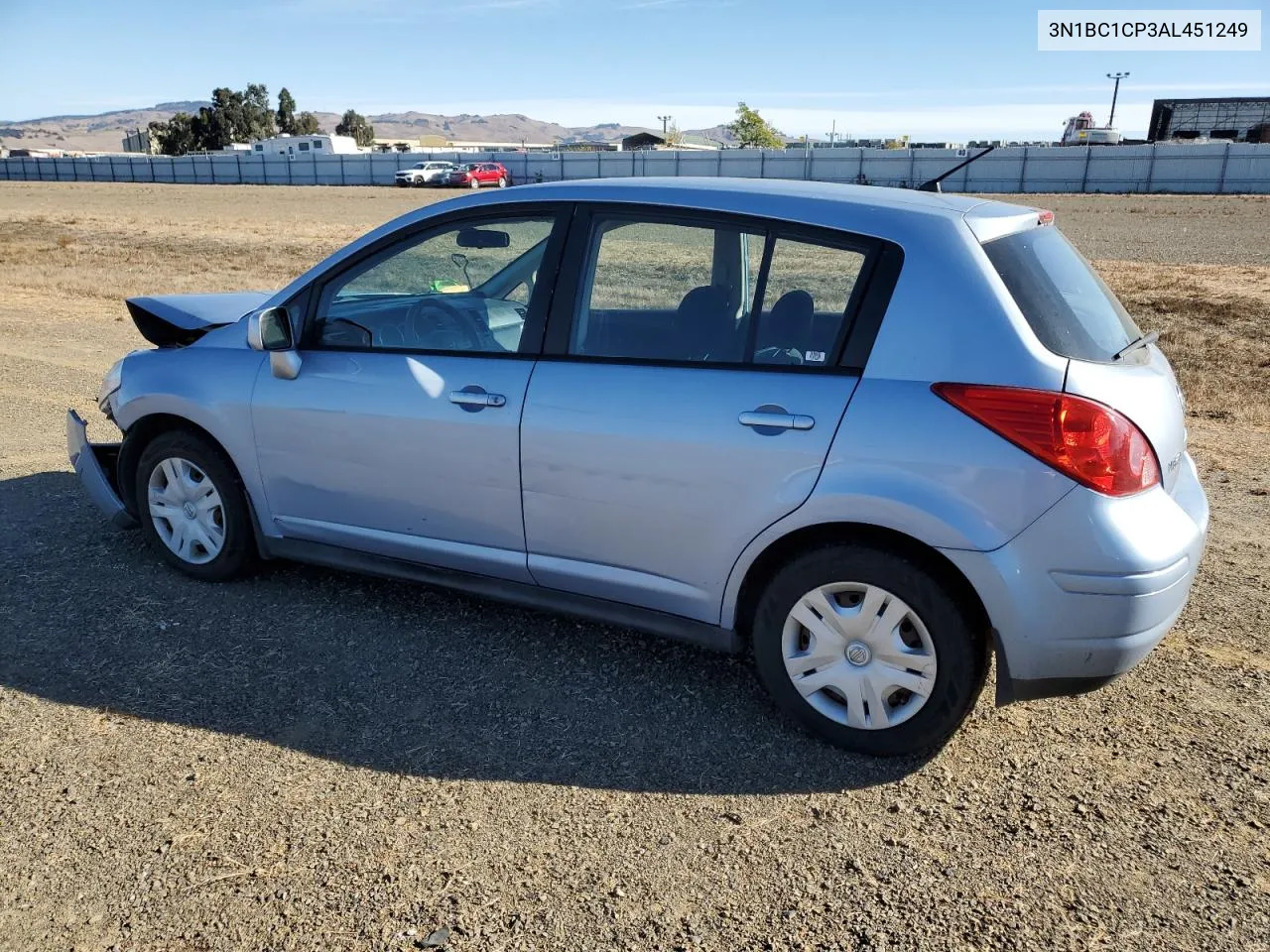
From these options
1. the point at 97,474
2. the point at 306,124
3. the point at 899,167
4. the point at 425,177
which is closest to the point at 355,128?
the point at 306,124

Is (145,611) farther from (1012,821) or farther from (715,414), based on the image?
(1012,821)

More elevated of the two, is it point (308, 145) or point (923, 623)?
point (308, 145)

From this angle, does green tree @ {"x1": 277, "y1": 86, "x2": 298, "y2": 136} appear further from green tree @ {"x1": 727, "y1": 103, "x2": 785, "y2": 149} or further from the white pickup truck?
the white pickup truck

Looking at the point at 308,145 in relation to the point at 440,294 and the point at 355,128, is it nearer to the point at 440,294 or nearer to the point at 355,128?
the point at 355,128

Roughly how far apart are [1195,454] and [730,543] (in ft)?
15.6

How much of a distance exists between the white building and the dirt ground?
105261 millimetres

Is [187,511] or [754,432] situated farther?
[187,511]

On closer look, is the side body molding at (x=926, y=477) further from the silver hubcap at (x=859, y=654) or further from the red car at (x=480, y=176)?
the red car at (x=480, y=176)

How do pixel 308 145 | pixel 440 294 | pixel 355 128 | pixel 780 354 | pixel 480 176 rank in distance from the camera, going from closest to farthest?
pixel 780 354
pixel 440 294
pixel 480 176
pixel 308 145
pixel 355 128

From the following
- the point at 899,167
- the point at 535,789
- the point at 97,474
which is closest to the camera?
the point at 535,789

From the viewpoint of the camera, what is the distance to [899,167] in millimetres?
53938

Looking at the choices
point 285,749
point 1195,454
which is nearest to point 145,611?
point 285,749

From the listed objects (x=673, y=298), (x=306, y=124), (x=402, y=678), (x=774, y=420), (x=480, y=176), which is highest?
(x=306, y=124)

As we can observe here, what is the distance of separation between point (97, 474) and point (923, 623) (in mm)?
3921
